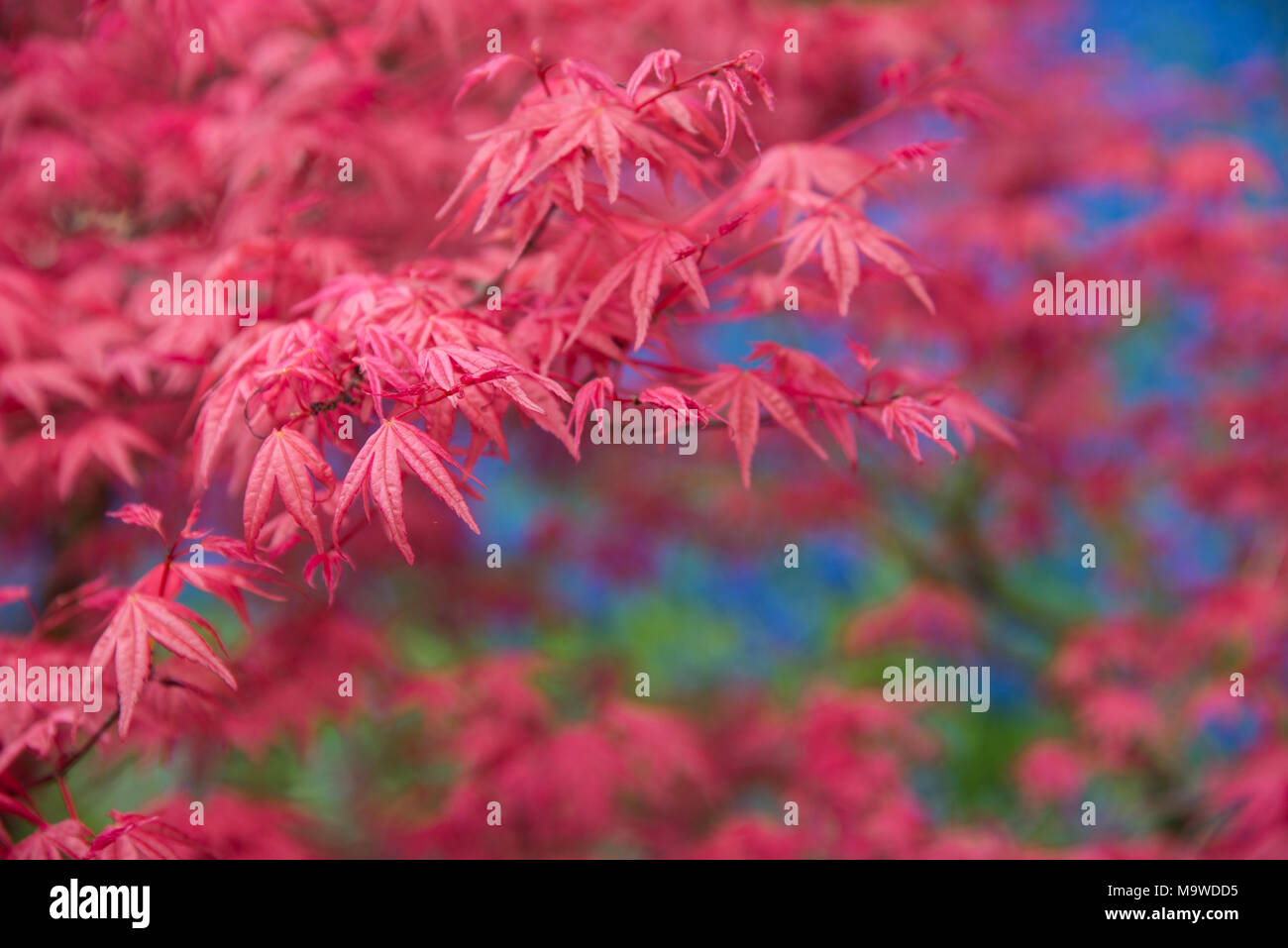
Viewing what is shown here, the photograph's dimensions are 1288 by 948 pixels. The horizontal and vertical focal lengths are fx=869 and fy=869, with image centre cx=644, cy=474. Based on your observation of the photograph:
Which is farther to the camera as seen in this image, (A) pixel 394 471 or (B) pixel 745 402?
(B) pixel 745 402

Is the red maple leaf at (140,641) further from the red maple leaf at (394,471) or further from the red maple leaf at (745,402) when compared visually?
the red maple leaf at (745,402)

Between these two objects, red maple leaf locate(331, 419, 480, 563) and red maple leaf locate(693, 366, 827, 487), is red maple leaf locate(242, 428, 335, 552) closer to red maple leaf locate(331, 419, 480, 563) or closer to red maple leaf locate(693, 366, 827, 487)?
red maple leaf locate(331, 419, 480, 563)

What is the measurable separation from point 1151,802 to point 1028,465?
1067 mm

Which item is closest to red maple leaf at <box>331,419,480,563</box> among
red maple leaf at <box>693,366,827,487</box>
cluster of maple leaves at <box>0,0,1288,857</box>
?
cluster of maple leaves at <box>0,0,1288,857</box>

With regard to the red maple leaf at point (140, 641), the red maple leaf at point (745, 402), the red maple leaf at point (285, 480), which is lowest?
the red maple leaf at point (140, 641)

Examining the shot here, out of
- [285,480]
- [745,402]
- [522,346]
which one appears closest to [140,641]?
[285,480]

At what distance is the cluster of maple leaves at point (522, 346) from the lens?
978mm

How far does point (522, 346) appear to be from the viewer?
105 cm

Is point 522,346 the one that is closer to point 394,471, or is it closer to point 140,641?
point 394,471

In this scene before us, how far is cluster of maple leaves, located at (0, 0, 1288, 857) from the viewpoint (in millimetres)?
978

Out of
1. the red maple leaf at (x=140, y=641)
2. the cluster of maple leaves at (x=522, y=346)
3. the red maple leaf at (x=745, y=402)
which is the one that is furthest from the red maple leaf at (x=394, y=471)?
the red maple leaf at (x=745, y=402)
